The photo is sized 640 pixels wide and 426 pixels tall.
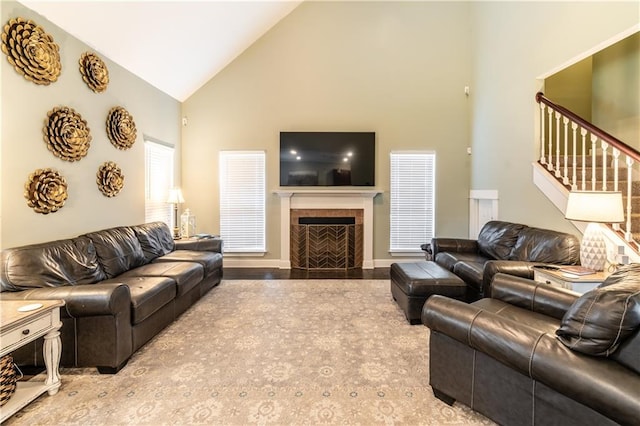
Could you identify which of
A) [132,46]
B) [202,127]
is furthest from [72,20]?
[202,127]

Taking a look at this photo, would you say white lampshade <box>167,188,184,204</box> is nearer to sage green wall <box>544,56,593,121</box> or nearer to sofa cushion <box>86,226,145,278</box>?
sofa cushion <box>86,226,145,278</box>

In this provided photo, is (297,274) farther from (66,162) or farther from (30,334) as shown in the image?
(30,334)

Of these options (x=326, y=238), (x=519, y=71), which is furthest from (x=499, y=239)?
(x=326, y=238)

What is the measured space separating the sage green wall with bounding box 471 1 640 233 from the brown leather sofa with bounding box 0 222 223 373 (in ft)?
14.5

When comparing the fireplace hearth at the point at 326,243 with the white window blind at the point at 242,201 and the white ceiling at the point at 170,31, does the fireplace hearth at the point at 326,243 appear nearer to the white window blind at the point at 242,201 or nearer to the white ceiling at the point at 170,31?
the white window blind at the point at 242,201

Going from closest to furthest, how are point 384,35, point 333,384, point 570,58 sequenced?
point 333,384, point 570,58, point 384,35

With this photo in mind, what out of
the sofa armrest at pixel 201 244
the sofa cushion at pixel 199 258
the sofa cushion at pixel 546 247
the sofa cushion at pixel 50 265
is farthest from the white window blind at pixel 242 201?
the sofa cushion at pixel 546 247

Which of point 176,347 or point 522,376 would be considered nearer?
point 522,376

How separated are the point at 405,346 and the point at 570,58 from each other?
371 cm

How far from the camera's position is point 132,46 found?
12.6 ft

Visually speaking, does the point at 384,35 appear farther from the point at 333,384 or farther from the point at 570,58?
the point at 333,384

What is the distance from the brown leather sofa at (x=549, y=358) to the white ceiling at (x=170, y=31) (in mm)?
4135

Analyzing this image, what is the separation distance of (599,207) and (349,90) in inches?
166

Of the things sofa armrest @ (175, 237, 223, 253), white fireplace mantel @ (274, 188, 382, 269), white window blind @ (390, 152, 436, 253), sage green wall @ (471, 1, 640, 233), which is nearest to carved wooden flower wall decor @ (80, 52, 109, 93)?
sofa armrest @ (175, 237, 223, 253)
